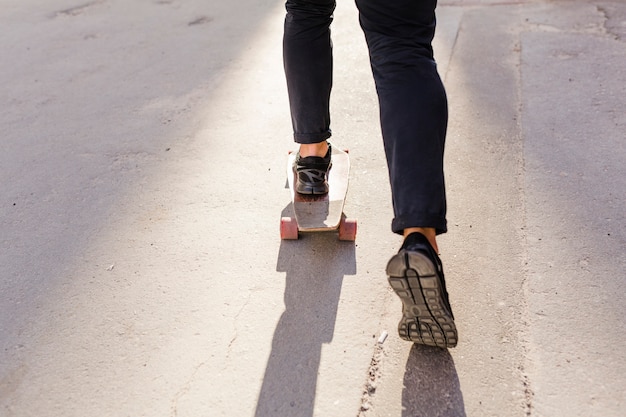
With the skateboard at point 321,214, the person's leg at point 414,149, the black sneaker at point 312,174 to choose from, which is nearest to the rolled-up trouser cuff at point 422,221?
the person's leg at point 414,149

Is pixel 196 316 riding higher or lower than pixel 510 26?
higher

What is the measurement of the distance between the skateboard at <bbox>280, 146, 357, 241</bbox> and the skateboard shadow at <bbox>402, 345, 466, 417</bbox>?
1.77 ft

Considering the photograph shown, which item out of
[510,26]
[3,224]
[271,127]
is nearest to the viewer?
[3,224]

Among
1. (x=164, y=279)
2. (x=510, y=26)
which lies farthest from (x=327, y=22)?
(x=510, y=26)

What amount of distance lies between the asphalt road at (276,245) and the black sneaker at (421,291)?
101 millimetres

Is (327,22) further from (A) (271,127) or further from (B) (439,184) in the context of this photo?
(A) (271,127)

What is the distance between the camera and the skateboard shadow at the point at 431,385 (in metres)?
1.53

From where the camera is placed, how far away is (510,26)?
13.3ft

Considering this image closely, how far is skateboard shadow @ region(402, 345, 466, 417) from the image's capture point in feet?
5.02

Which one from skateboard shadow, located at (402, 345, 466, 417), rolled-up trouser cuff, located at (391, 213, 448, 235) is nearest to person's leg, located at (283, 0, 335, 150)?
rolled-up trouser cuff, located at (391, 213, 448, 235)

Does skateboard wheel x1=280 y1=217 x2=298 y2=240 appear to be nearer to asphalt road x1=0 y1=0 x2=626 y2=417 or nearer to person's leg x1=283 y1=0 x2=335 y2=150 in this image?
asphalt road x1=0 y1=0 x2=626 y2=417

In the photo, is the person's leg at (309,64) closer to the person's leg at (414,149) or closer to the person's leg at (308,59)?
the person's leg at (308,59)

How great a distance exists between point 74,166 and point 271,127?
83 centimetres

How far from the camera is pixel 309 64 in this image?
2.03m
